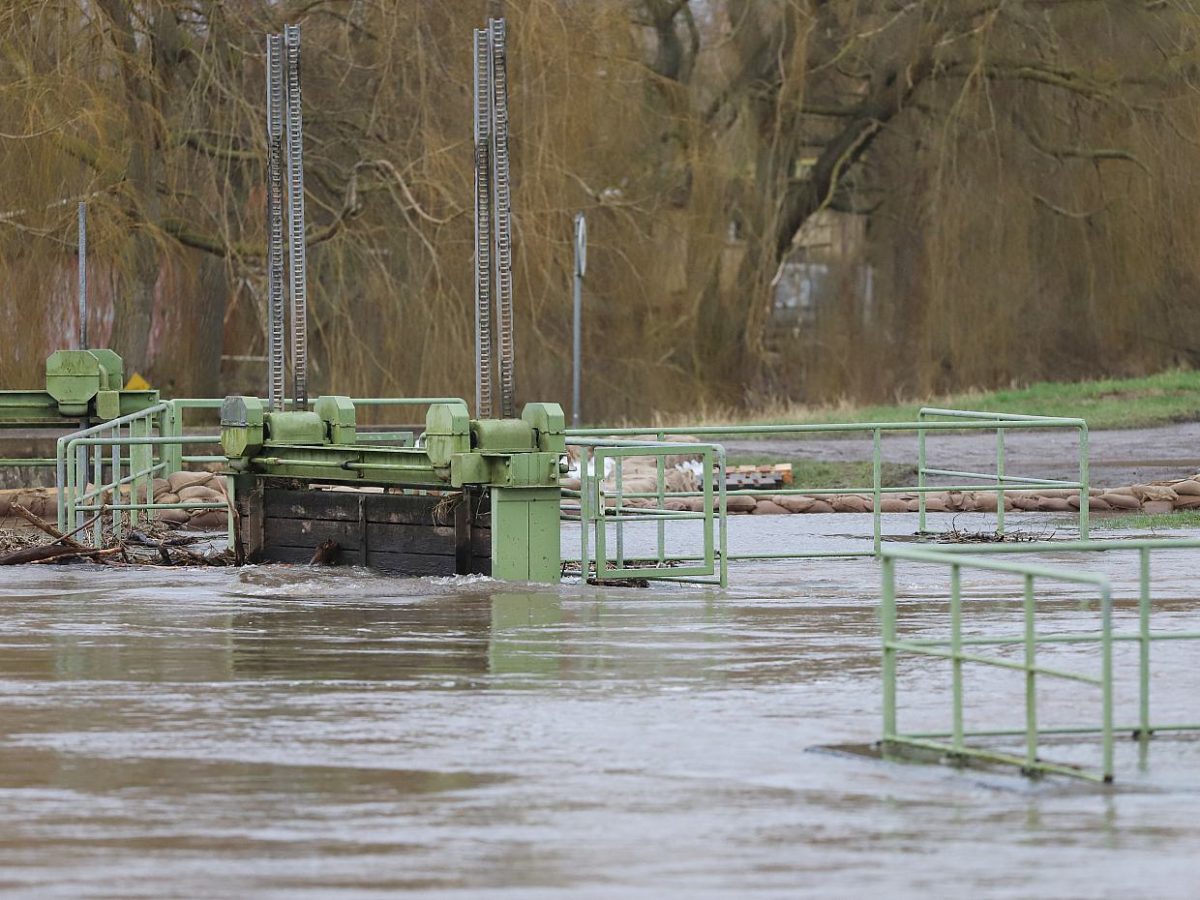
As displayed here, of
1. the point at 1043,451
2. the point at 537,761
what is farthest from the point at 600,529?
the point at 1043,451

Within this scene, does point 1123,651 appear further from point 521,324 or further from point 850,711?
point 521,324

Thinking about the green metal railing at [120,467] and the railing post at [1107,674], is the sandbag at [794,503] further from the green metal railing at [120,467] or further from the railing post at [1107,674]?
the railing post at [1107,674]

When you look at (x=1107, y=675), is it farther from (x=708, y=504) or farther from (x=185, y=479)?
(x=185, y=479)

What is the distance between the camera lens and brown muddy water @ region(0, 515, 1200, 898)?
8891mm

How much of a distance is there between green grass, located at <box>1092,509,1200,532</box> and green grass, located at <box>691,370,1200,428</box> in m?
11.6

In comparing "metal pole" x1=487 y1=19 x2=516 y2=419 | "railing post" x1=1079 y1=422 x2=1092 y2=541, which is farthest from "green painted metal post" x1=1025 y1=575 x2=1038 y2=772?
"railing post" x1=1079 y1=422 x2=1092 y2=541

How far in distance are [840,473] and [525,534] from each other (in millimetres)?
11951

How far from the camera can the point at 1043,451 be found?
3419 centimetres

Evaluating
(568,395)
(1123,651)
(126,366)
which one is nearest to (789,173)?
(568,395)

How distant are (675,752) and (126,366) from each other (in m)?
25.4

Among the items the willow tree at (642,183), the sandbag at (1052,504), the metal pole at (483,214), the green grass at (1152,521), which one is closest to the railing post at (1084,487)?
the green grass at (1152,521)

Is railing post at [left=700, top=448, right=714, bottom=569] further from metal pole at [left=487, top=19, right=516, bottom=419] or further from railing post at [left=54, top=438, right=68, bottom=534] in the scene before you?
railing post at [left=54, top=438, right=68, bottom=534]

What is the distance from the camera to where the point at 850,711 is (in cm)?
1248

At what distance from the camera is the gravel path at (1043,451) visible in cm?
3064
